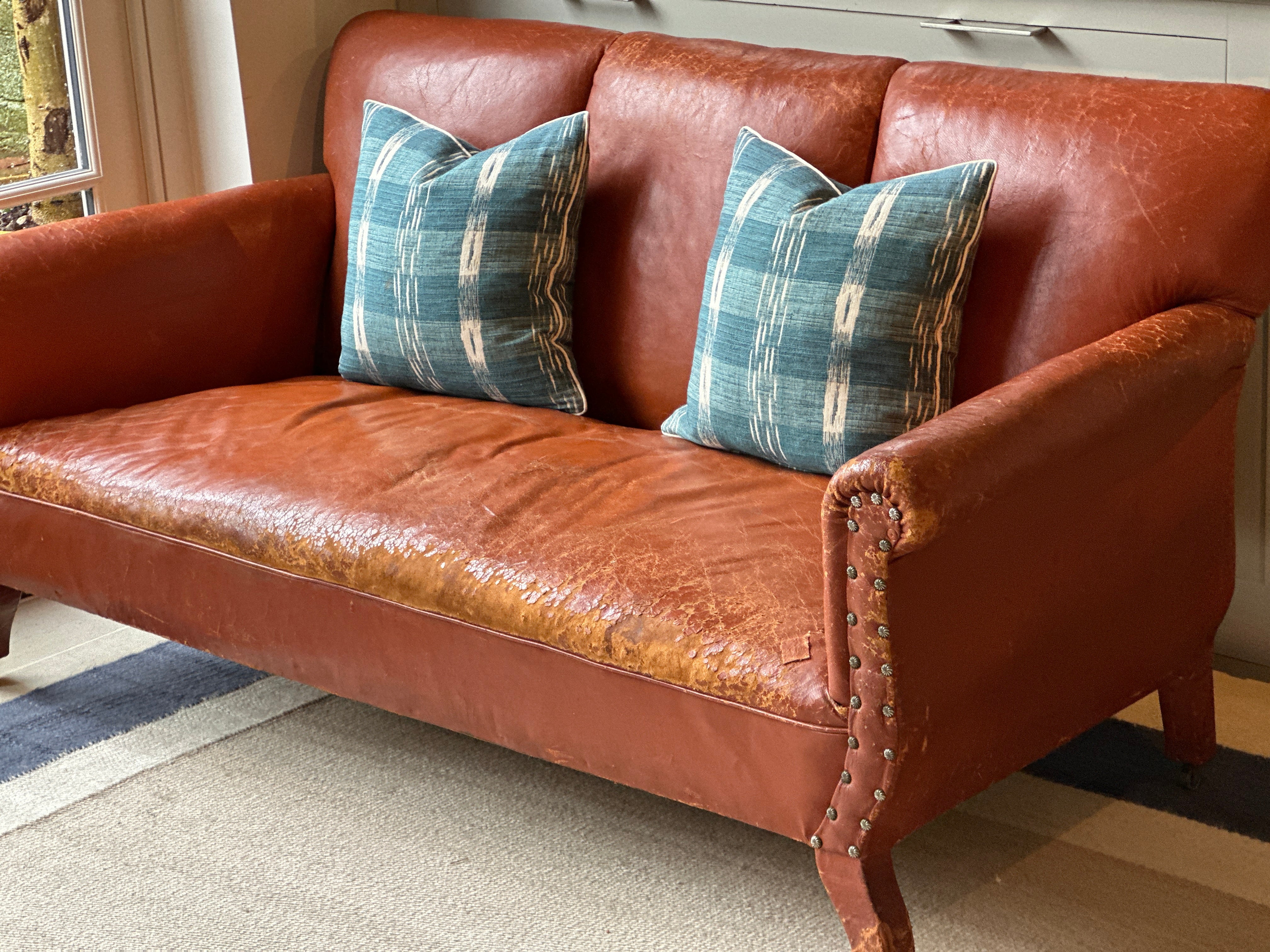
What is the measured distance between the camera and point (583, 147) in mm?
2070

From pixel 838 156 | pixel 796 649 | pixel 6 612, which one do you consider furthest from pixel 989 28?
pixel 6 612

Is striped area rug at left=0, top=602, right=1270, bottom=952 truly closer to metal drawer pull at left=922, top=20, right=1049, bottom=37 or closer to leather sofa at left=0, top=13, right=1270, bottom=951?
leather sofa at left=0, top=13, right=1270, bottom=951

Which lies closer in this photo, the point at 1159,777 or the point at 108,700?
the point at 1159,777

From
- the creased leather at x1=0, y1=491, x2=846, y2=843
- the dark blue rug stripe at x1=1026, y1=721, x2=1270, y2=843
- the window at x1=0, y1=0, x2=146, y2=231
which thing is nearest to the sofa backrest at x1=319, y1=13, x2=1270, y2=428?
the window at x1=0, y1=0, x2=146, y2=231

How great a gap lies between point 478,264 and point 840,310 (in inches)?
23.2

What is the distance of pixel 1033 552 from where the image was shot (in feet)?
4.62

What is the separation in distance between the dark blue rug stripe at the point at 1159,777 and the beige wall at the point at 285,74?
5.40 feet

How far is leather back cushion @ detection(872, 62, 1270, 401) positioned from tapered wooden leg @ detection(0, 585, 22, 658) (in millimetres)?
1393

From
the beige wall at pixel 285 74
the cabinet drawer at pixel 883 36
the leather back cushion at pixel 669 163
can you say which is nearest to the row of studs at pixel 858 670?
the leather back cushion at pixel 669 163

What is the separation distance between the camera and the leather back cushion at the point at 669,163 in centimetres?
196

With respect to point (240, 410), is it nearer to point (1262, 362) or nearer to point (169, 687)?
point (169, 687)

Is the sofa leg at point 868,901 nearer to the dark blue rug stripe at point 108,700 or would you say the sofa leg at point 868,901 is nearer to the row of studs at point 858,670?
the row of studs at point 858,670

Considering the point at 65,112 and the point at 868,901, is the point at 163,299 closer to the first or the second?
the point at 65,112

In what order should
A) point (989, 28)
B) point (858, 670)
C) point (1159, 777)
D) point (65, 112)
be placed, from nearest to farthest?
point (858, 670) < point (1159, 777) < point (989, 28) < point (65, 112)
